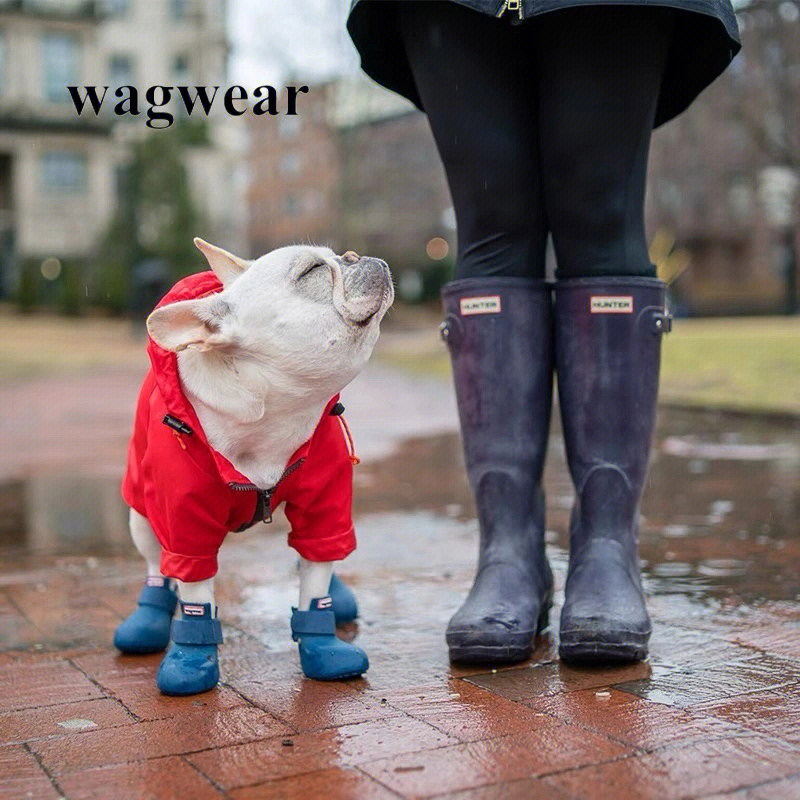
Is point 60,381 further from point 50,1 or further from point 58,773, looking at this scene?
point 50,1

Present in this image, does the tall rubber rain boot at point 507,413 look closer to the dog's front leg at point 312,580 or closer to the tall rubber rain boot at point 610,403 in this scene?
the tall rubber rain boot at point 610,403

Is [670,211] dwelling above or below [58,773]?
above

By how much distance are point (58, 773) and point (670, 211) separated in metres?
33.3

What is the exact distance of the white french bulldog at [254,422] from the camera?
66.9 inches

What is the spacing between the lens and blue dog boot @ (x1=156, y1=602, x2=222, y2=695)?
180 cm

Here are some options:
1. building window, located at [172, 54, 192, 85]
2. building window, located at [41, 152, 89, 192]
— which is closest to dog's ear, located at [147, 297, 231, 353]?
building window, located at [41, 152, 89, 192]

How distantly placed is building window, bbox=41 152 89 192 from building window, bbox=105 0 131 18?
157 inches

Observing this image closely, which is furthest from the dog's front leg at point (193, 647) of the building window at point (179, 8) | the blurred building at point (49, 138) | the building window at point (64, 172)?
the building window at point (179, 8)

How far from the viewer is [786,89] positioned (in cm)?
1603

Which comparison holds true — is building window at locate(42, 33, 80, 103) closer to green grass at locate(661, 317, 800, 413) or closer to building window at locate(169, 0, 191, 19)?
building window at locate(169, 0, 191, 19)

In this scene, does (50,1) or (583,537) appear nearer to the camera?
(583,537)

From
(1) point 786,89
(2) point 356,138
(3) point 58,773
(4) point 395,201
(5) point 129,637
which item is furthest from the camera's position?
(4) point 395,201

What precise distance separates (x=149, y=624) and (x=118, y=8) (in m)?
31.3

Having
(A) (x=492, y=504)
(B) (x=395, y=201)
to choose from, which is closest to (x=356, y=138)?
(B) (x=395, y=201)
